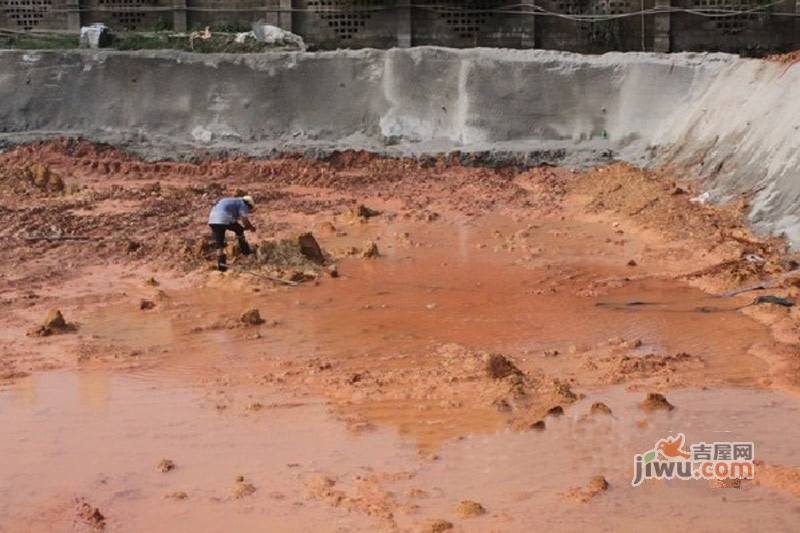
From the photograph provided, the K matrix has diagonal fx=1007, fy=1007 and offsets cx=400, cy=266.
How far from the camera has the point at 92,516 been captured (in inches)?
216

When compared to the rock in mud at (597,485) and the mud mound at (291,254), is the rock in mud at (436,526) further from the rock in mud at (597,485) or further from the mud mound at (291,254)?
the mud mound at (291,254)

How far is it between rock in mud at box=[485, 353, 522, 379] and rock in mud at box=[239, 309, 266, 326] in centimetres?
246

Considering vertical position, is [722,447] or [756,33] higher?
[756,33]

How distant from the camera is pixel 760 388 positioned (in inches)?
272

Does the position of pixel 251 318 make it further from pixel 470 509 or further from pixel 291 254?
pixel 470 509

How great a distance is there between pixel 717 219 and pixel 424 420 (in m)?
6.31

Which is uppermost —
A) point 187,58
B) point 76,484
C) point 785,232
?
point 187,58

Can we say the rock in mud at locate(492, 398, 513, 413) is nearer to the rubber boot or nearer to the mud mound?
the mud mound

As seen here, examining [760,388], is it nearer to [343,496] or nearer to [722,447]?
[722,447]

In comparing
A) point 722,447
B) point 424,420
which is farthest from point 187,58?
point 722,447

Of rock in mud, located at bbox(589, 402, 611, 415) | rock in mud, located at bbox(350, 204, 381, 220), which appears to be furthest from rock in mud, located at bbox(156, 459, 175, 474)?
rock in mud, located at bbox(350, 204, 381, 220)

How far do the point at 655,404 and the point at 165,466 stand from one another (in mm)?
3141

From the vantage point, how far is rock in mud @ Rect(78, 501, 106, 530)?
5.43 m

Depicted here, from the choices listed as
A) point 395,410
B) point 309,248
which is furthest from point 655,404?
point 309,248
